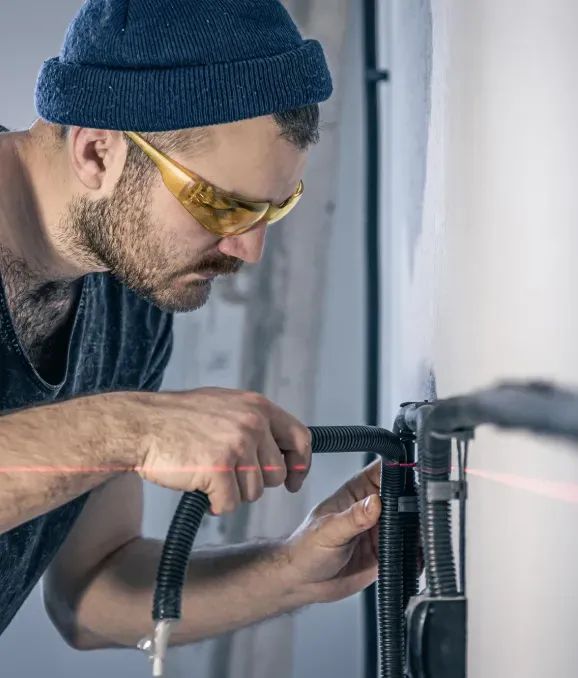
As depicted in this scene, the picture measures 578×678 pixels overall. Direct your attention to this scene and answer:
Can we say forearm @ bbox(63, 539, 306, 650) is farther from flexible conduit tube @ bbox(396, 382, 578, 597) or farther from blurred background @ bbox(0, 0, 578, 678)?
flexible conduit tube @ bbox(396, 382, 578, 597)

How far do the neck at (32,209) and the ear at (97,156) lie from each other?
0.05m

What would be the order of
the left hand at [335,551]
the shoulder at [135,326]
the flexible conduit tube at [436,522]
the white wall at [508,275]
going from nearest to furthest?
the white wall at [508,275]
the flexible conduit tube at [436,522]
the left hand at [335,551]
the shoulder at [135,326]

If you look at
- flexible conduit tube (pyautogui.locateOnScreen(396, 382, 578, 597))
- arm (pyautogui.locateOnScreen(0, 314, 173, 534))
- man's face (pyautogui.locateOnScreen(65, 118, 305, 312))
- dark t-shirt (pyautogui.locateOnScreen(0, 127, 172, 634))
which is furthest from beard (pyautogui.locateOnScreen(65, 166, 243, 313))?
flexible conduit tube (pyautogui.locateOnScreen(396, 382, 578, 597))

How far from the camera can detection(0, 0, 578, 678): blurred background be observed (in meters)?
0.49

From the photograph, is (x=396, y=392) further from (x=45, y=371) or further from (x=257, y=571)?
(x=45, y=371)

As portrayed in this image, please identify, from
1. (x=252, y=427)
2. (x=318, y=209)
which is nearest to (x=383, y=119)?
(x=318, y=209)

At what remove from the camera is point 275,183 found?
933 mm

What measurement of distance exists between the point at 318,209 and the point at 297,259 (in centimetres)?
10

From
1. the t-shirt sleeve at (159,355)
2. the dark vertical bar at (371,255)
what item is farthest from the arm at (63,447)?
the dark vertical bar at (371,255)

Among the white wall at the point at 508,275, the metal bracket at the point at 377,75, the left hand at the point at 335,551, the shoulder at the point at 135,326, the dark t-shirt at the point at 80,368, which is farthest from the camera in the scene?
the metal bracket at the point at 377,75

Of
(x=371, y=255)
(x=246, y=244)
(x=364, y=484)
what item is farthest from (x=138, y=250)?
(x=371, y=255)

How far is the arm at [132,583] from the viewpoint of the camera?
102cm

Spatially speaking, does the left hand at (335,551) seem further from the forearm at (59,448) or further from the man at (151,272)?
the forearm at (59,448)

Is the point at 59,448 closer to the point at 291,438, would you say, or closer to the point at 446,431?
the point at 291,438
